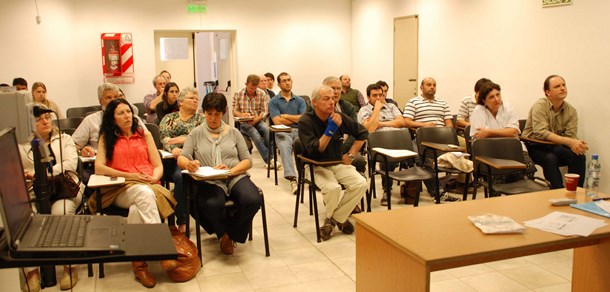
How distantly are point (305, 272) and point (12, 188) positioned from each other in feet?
7.96

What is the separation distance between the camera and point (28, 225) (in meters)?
1.63

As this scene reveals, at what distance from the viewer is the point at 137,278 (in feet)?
11.7

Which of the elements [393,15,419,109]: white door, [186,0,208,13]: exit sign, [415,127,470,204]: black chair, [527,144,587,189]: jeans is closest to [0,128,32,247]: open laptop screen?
[415,127,470,204]: black chair

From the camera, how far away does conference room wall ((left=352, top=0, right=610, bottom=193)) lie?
5.45 m

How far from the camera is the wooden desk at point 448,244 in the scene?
7.42 feet

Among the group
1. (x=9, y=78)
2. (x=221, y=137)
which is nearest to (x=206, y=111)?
(x=221, y=137)

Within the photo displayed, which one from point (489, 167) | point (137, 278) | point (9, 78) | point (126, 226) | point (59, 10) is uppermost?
point (59, 10)

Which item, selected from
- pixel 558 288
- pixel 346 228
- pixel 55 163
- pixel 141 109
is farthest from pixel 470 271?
pixel 141 109

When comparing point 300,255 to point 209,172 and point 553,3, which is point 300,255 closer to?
point 209,172

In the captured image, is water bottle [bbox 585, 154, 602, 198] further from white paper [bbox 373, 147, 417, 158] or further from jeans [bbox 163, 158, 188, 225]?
jeans [bbox 163, 158, 188, 225]

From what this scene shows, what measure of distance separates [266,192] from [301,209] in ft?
2.76

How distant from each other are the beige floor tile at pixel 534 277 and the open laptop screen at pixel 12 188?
2.97 meters

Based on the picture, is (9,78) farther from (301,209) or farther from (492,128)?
(492,128)

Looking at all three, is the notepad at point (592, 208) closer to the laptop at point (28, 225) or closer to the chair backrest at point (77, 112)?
the laptop at point (28, 225)
